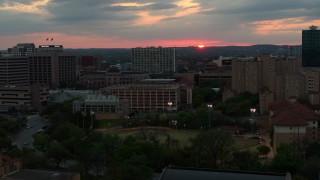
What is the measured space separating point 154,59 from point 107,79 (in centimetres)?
2094

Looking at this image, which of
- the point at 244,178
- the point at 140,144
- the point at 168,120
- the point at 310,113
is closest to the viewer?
the point at 244,178

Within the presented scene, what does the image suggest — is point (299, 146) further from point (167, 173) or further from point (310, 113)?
point (167, 173)

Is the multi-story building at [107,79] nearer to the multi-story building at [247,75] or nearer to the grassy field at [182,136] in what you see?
the multi-story building at [247,75]

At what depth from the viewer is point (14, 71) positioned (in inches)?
1946

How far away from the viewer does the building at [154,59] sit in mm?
74000

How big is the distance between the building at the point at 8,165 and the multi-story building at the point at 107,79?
131 ft

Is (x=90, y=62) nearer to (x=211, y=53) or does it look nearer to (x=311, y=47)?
(x=311, y=47)

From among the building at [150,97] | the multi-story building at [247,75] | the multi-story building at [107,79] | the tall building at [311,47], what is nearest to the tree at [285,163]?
the building at [150,97]

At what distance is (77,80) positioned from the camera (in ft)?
192

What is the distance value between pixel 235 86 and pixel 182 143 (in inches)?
659

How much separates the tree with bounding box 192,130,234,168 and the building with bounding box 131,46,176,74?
57.2 metres

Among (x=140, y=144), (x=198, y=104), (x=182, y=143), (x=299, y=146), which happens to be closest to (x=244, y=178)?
(x=140, y=144)

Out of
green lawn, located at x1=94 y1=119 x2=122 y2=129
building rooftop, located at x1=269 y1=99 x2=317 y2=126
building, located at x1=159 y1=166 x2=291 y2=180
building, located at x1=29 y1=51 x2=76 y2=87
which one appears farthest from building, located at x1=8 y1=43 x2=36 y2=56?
building, located at x1=159 y1=166 x2=291 y2=180

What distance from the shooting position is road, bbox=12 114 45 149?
2336 centimetres
